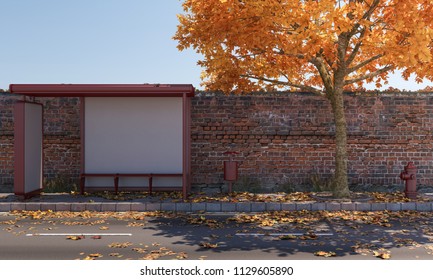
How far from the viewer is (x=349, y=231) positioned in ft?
28.6

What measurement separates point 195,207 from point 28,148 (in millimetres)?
4789

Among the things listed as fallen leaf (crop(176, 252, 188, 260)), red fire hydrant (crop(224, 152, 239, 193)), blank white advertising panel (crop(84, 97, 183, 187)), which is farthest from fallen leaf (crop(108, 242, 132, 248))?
blank white advertising panel (crop(84, 97, 183, 187))

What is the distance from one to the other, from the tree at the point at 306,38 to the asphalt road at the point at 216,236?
3.50 m

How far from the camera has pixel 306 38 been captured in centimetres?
1070

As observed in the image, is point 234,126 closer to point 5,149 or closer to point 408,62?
point 408,62

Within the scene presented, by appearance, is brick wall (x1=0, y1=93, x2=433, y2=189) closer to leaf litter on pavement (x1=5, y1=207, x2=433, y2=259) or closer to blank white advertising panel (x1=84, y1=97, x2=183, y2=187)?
blank white advertising panel (x1=84, y1=97, x2=183, y2=187)

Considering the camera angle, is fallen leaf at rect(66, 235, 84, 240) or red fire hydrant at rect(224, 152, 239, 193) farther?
red fire hydrant at rect(224, 152, 239, 193)

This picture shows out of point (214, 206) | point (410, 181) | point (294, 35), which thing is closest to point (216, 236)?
point (214, 206)

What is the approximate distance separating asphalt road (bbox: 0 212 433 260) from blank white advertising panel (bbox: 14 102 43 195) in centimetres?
145

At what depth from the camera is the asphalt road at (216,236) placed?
684 cm

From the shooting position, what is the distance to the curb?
11.2 meters

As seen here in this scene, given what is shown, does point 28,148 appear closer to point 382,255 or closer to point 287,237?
point 287,237

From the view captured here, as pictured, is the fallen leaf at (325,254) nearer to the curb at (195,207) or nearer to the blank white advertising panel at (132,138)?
the curb at (195,207)

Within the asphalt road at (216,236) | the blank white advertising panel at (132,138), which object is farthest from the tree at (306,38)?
the asphalt road at (216,236)
